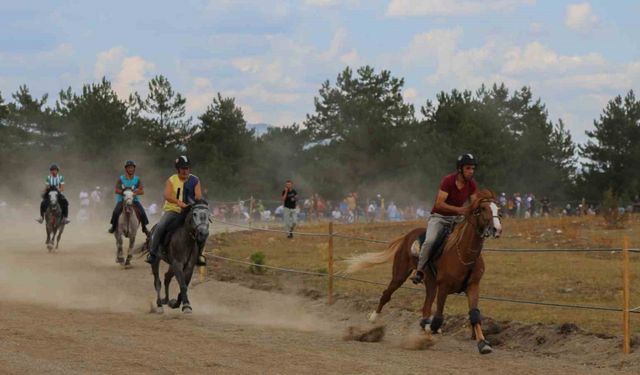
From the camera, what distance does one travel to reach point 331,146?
3120 inches

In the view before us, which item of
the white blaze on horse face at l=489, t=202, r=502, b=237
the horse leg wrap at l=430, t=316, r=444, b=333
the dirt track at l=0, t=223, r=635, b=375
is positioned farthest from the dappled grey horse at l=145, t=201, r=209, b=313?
the white blaze on horse face at l=489, t=202, r=502, b=237

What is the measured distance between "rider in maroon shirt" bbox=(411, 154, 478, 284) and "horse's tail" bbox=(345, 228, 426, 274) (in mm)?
591

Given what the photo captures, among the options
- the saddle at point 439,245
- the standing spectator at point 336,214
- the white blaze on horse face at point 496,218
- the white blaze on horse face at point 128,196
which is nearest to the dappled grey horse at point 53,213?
the white blaze on horse face at point 128,196

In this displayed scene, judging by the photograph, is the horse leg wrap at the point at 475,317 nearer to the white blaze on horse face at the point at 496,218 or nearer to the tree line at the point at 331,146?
the white blaze on horse face at the point at 496,218

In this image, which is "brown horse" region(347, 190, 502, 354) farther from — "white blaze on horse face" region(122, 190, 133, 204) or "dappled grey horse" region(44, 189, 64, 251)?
"dappled grey horse" region(44, 189, 64, 251)

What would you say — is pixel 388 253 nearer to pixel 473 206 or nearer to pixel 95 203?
pixel 473 206

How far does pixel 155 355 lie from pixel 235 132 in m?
68.9

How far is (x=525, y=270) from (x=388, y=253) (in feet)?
34.1

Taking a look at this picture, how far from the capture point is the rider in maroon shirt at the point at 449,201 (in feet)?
Result: 43.6

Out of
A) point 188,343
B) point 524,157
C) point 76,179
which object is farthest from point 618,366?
point 524,157

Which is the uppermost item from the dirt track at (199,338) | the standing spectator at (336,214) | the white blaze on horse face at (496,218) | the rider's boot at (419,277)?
the standing spectator at (336,214)

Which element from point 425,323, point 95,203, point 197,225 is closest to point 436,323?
point 425,323

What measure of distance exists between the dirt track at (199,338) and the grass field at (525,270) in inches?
80.4

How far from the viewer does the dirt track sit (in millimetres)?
10930
